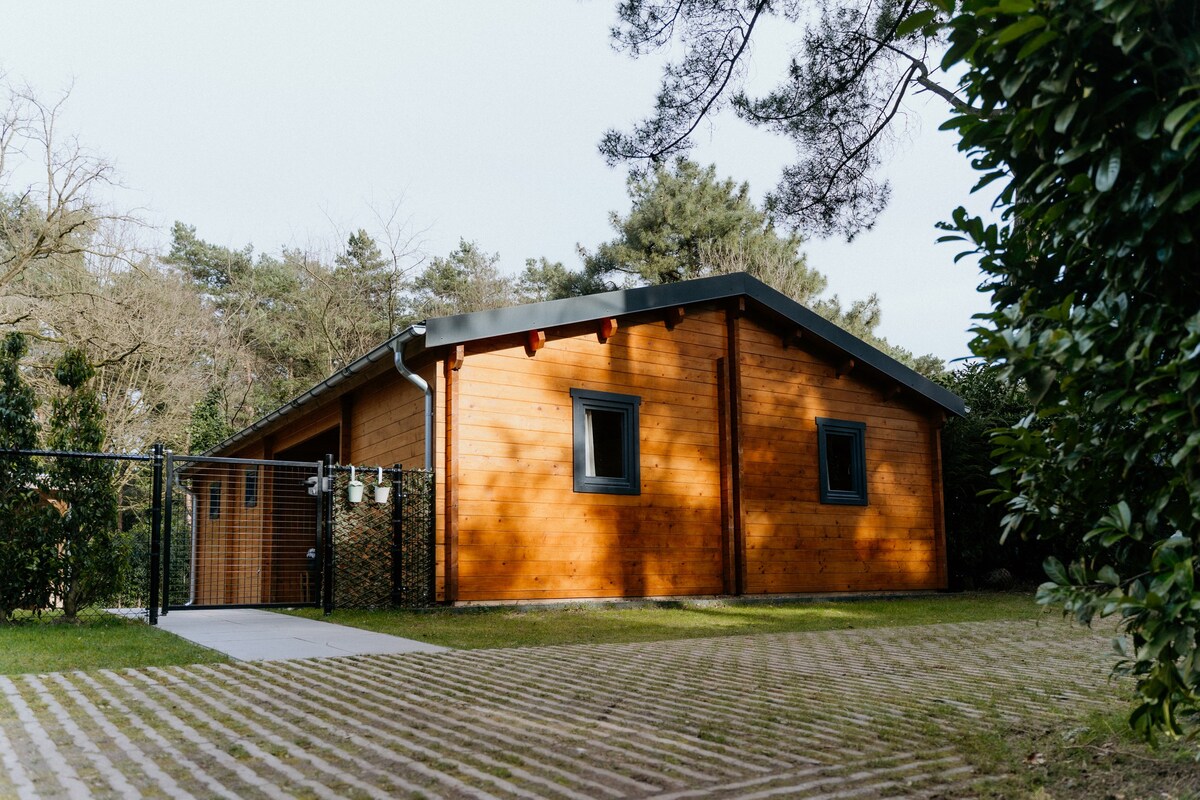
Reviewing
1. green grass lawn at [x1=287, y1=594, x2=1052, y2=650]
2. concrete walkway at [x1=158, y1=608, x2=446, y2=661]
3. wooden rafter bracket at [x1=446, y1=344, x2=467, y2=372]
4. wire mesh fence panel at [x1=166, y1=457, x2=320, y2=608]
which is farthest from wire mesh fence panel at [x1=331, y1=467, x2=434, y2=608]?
wire mesh fence panel at [x1=166, y1=457, x2=320, y2=608]

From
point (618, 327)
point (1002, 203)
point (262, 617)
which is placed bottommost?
point (262, 617)

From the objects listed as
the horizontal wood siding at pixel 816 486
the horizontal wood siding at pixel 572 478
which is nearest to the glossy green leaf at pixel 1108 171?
the horizontal wood siding at pixel 572 478

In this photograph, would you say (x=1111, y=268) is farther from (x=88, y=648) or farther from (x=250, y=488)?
(x=250, y=488)

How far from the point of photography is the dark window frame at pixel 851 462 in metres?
13.4

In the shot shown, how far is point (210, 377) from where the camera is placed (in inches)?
1011

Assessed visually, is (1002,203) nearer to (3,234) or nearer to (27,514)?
(27,514)

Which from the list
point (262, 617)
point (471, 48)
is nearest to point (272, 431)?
point (262, 617)

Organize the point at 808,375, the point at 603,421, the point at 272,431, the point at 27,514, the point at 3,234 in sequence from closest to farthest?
1. the point at 27,514
2. the point at 603,421
3. the point at 808,375
4. the point at 272,431
5. the point at 3,234

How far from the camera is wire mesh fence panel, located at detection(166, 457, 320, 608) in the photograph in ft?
51.9

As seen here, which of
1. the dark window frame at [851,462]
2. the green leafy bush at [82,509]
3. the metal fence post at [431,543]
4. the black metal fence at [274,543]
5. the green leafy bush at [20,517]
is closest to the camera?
the green leafy bush at [20,517]

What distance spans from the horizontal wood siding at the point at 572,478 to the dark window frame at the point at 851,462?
6.14ft

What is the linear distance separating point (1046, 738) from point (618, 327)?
27.5 ft

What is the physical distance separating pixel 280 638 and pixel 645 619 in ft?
12.3

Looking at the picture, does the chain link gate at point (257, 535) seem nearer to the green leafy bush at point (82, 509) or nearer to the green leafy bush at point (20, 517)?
the green leafy bush at point (82, 509)
